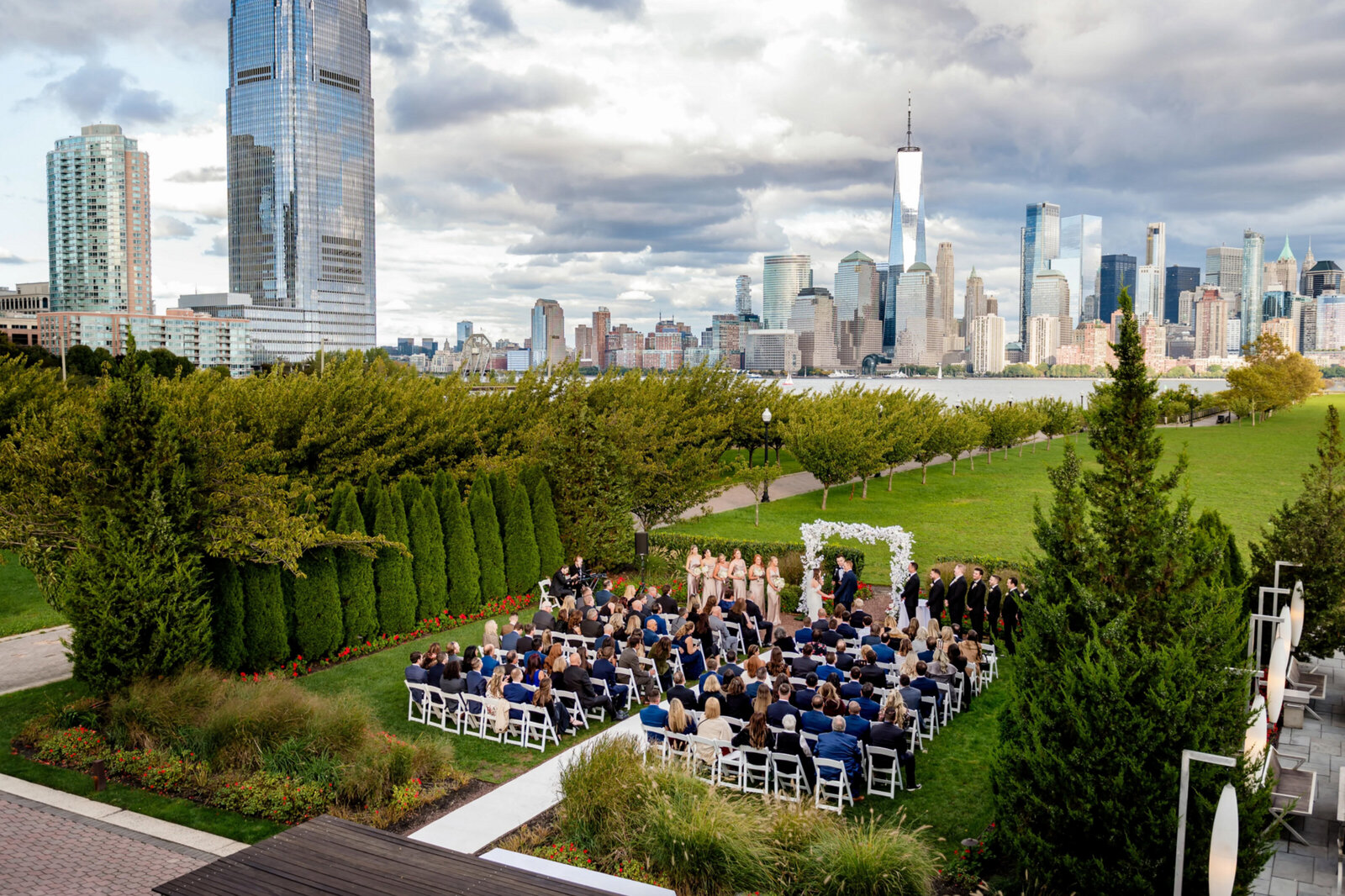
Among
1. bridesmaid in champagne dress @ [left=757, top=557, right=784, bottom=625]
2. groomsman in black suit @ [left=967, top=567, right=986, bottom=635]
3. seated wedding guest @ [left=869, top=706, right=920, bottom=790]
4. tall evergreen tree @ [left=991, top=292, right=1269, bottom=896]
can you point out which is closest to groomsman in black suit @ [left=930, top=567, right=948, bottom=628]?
groomsman in black suit @ [left=967, top=567, right=986, bottom=635]

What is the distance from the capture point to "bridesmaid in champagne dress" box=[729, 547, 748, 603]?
19.2 metres

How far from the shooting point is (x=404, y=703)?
14.7 metres

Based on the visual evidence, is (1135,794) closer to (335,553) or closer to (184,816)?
(184,816)

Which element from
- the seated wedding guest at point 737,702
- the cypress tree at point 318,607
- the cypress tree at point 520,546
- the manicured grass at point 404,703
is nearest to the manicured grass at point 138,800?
the manicured grass at point 404,703

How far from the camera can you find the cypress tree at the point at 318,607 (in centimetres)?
1669

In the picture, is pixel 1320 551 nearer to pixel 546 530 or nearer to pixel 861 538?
pixel 861 538

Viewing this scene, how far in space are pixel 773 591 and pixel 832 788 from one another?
8.18 metres

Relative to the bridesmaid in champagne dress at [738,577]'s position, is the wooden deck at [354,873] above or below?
above

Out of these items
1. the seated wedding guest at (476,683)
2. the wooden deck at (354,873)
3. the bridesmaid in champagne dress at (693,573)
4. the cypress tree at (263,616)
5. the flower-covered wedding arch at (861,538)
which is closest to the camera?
the wooden deck at (354,873)

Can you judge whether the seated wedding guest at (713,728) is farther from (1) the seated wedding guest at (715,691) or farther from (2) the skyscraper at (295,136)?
(2) the skyscraper at (295,136)

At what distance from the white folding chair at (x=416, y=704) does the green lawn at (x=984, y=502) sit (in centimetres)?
1477

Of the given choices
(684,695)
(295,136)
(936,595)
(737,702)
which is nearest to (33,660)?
(684,695)

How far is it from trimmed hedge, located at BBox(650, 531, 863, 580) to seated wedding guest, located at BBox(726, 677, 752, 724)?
32.7 feet

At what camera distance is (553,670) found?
13.8 m
